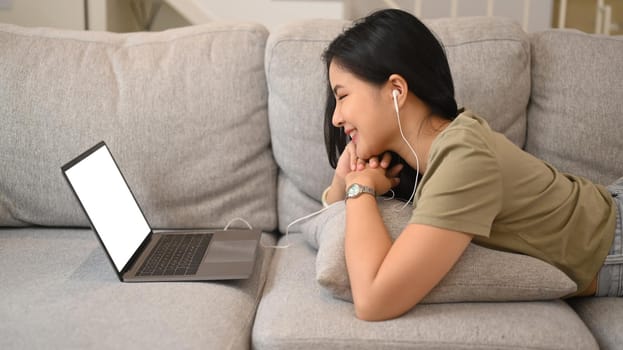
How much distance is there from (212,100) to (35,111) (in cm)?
46

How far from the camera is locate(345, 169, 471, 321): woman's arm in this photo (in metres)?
1.21

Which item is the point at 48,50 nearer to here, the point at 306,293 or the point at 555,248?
the point at 306,293

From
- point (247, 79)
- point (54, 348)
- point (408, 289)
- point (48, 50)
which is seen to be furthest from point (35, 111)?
point (408, 289)

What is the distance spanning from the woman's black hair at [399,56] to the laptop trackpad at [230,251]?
0.49 meters

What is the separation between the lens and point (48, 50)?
1.81 meters

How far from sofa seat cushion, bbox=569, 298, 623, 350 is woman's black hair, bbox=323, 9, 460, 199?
49 cm

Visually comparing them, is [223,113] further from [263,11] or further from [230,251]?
[263,11]

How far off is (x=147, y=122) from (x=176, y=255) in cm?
39

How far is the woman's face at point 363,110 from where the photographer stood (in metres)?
1.42

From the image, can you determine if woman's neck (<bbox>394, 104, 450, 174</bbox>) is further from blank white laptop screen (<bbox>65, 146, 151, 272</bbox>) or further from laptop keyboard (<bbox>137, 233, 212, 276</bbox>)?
blank white laptop screen (<bbox>65, 146, 151, 272</bbox>)

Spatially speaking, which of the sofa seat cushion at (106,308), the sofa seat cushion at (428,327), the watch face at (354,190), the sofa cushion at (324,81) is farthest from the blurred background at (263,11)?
the sofa seat cushion at (428,327)

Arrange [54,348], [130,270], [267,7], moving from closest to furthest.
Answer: [54,348] < [130,270] < [267,7]

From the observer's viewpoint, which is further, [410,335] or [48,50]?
[48,50]

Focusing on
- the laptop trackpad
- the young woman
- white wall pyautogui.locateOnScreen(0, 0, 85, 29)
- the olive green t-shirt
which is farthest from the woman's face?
white wall pyautogui.locateOnScreen(0, 0, 85, 29)
